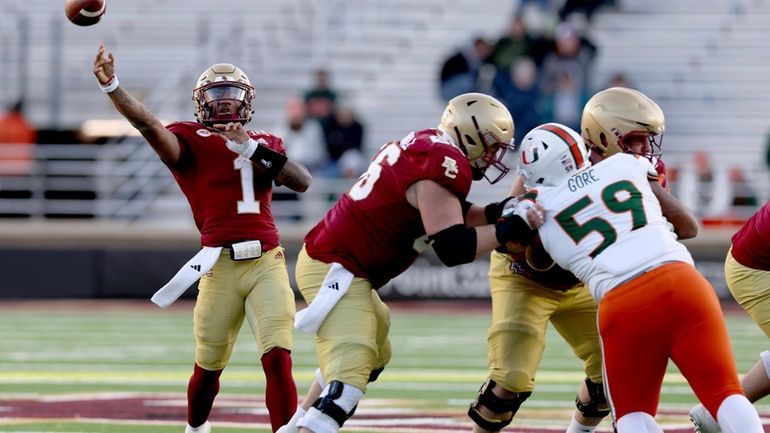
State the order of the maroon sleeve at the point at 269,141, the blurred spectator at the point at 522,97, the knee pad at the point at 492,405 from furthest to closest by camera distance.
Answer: the blurred spectator at the point at 522,97
the maroon sleeve at the point at 269,141
the knee pad at the point at 492,405

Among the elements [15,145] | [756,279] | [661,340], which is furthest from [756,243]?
[15,145]

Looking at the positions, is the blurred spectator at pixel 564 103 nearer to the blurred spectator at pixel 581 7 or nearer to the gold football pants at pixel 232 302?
the blurred spectator at pixel 581 7

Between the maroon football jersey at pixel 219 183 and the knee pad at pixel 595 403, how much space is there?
1.53 m

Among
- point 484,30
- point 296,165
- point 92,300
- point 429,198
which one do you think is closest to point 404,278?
point 92,300

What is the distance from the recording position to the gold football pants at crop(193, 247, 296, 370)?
6051mm

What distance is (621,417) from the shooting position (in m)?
4.75

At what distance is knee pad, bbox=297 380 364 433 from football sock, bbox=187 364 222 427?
45.6 inches

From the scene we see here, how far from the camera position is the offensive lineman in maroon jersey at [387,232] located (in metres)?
5.07

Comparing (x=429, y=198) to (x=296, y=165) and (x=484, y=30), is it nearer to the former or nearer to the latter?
(x=296, y=165)

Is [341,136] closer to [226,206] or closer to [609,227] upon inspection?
[226,206]

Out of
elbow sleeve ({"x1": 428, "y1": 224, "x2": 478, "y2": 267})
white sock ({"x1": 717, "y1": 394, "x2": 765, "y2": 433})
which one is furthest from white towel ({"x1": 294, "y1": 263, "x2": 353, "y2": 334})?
white sock ({"x1": 717, "y1": 394, "x2": 765, "y2": 433})

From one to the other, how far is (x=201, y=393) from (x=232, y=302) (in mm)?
417

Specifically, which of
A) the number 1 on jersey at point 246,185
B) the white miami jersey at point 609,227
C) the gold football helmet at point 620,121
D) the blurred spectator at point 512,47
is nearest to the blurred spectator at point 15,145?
the blurred spectator at point 512,47

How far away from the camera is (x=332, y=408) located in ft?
16.5
